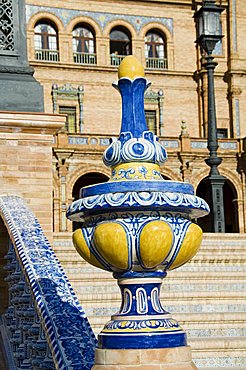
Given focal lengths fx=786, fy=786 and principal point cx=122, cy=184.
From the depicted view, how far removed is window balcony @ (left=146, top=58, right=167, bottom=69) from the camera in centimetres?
4091

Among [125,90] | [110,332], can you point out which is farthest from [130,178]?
[110,332]

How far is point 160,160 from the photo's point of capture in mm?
4133

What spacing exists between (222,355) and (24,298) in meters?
1.81

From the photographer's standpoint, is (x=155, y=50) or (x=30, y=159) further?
(x=155, y=50)

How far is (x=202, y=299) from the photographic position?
7.76 m

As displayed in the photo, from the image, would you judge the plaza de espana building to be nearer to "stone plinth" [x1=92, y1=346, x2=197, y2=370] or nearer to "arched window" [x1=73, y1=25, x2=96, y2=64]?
"arched window" [x1=73, y1=25, x2=96, y2=64]

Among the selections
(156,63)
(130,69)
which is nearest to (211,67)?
(130,69)

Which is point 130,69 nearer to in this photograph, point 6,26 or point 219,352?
point 219,352

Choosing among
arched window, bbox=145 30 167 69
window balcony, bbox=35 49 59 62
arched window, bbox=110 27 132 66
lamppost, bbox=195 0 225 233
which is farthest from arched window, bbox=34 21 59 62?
lamppost, bbox=195 0 225 233

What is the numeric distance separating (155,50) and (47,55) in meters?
5.99

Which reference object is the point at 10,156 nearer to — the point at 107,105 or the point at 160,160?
the point at 160,160

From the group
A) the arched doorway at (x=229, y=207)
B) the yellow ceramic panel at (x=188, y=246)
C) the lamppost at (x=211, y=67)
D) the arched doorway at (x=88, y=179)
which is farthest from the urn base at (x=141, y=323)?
the arched doorway at (x=229, y=207)

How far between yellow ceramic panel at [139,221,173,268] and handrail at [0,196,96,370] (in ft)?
3.05

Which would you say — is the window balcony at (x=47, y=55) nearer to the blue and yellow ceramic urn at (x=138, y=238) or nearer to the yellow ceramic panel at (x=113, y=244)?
the blue and yellow ceramic urn at (x=138, y=238)
